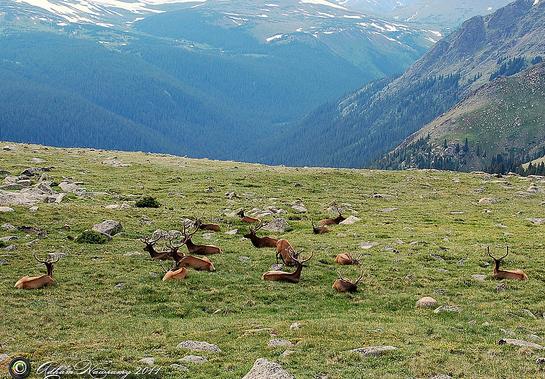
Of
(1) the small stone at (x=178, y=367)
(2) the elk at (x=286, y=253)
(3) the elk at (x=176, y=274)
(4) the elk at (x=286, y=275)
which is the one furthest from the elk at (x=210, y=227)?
(1) the small stone at (x=178, y=367)

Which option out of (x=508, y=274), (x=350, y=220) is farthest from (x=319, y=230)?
(x=508, y=274)

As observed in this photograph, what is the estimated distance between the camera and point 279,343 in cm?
1664

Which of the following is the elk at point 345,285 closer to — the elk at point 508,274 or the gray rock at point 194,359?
the elk at point 508,274

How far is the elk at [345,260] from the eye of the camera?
2717 centimetres

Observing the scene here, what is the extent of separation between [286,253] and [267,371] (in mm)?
13838

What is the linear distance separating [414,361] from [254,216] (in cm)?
2484

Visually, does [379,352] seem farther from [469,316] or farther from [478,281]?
[478,281]

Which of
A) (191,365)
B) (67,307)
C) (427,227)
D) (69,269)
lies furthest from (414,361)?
(427,227)

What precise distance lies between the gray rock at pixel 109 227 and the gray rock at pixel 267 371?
1927cm

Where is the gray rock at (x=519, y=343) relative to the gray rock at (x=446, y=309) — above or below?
above

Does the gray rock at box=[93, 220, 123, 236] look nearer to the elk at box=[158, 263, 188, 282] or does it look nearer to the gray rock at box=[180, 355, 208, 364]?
the elk at box=[158, 263, 188, 282]

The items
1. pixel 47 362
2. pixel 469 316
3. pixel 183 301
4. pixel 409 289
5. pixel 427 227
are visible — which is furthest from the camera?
pixel 427 227

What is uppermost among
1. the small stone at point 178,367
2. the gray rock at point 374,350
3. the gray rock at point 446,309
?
the gray rock at point 374,350

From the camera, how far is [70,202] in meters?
39.3
